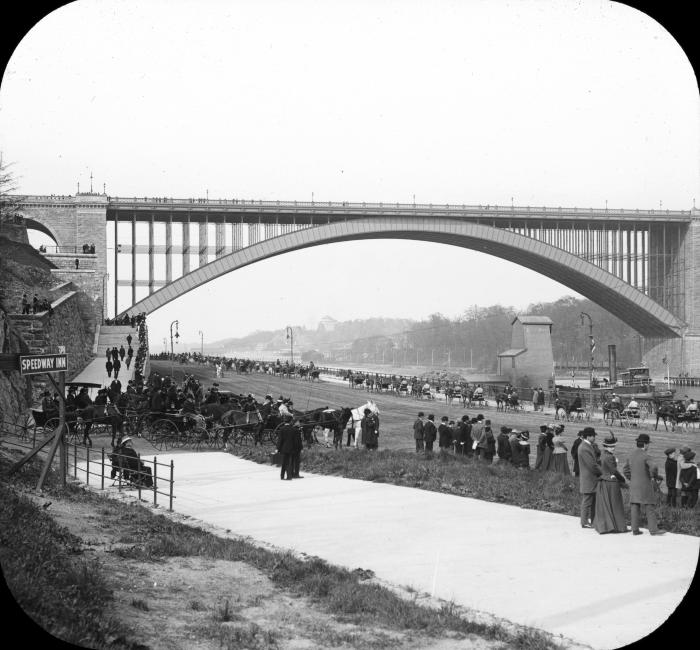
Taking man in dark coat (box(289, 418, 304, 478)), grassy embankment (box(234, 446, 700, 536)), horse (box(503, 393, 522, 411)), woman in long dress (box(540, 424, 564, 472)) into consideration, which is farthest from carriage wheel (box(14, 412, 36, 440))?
horse (box(503, 393, 522, 411))

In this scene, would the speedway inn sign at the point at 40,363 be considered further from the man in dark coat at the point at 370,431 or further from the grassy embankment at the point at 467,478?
the man in dark coat at the point at 370,431

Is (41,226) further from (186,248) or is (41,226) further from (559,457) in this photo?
(559,457)

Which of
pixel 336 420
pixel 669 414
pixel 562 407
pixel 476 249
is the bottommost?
pixel 562 407

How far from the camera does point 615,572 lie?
7344 mm

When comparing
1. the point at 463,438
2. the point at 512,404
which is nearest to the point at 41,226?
the point at 512,404

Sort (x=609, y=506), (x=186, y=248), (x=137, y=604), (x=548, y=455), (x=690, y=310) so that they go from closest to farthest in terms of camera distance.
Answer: (x=137, y=604) → (x=609, y=506) → (x=548, y=455) → (x=186, y=248) → (x=690, y=310)

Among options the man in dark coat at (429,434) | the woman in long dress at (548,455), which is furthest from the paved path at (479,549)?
the man in dark coat at (429,434)

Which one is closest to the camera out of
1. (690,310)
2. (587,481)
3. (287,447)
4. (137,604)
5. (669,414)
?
(137,604)

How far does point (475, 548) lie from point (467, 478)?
15.4 ft

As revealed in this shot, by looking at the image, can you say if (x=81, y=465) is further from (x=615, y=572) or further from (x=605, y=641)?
(x=605, y=641)

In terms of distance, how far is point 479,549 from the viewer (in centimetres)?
841

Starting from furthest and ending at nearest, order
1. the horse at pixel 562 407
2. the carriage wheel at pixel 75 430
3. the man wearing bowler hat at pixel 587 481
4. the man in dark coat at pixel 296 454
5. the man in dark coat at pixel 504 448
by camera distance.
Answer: the horse at pixel 562 407 < the carriage wheel at pixel 75 430 < the man in dark coat at pixel 504 448 < the man in dark coat at pixel 296 454 < the man wearing bowler hat at pixel 587 481

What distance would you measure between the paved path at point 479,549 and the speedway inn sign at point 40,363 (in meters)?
2.61

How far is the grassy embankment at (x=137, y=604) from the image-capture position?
5.32 meters
